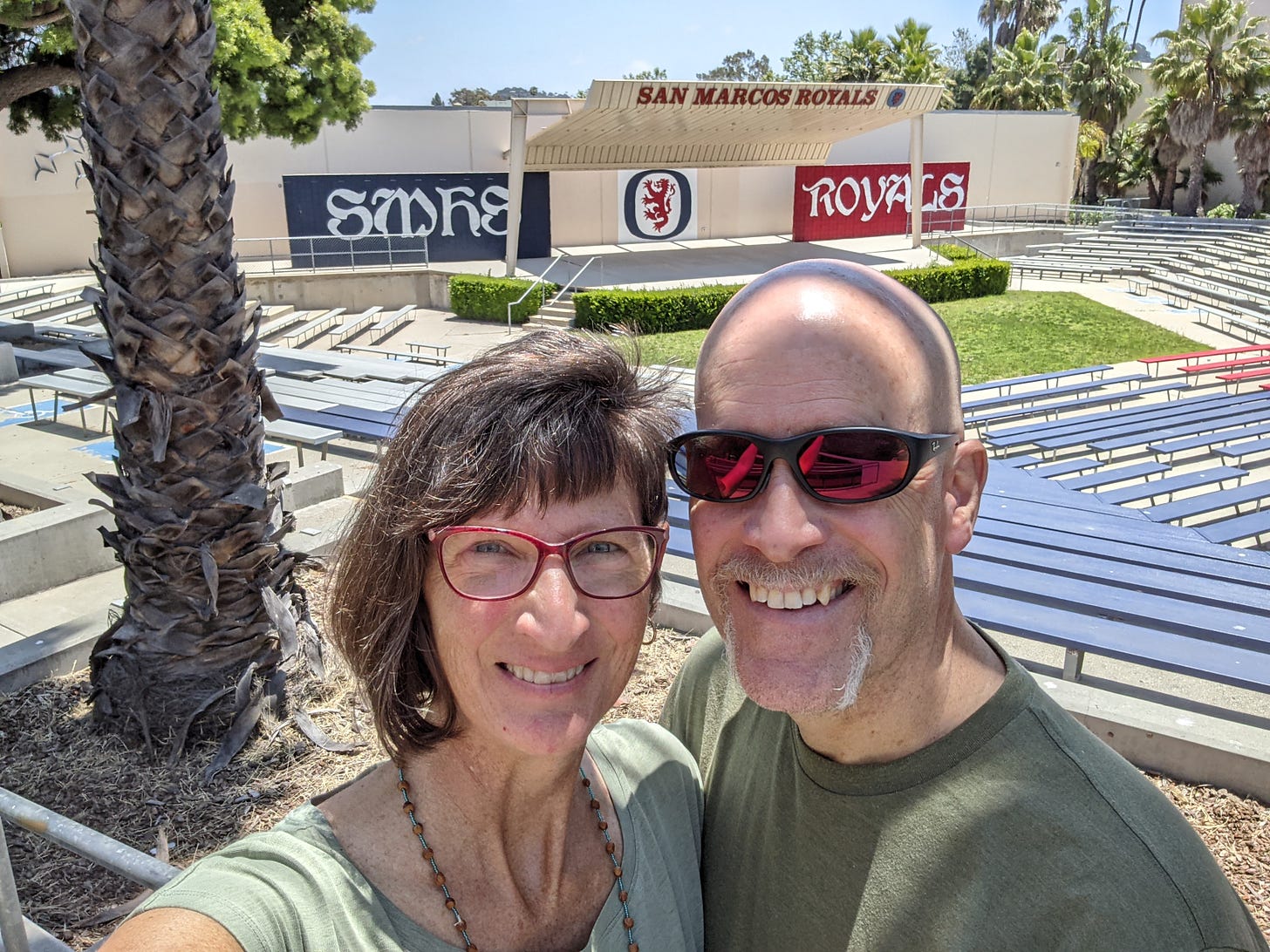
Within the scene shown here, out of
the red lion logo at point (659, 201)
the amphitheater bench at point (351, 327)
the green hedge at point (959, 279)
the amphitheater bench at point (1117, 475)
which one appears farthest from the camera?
the red lion logo at point (659, 201)

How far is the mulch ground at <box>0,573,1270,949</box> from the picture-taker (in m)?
3.28

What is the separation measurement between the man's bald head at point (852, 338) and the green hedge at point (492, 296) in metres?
19.0

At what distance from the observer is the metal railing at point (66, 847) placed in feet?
6.40

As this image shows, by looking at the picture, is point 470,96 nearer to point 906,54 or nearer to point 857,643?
point 906,54

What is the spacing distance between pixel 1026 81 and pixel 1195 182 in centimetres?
796

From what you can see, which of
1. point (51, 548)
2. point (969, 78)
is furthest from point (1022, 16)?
point (51, 548)

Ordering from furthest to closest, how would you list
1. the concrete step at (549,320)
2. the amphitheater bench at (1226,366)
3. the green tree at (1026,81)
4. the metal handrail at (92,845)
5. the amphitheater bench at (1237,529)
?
the green tree at (1026,81)
the concrete step at (549,320)
the amphitheater bench at (1226,366)
the amphitheater bench at (1237,529)
the metal handrail at (92,845)

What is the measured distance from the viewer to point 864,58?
44156 millimetres

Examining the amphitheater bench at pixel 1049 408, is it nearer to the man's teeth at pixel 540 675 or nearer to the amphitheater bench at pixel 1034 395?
the amphitheater bench at pixel 1034 395

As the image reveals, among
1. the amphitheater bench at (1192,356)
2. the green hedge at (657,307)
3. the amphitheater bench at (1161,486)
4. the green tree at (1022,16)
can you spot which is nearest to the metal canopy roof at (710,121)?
the green hedge at (657,307)

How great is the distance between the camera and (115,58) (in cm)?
375

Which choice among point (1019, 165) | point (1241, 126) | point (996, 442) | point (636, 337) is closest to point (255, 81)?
point (996, 442)

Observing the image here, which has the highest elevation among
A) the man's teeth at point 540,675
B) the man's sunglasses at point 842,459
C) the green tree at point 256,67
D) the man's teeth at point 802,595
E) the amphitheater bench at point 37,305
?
the green tree at point 256,67

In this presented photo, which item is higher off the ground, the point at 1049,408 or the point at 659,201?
the point at 659,201
